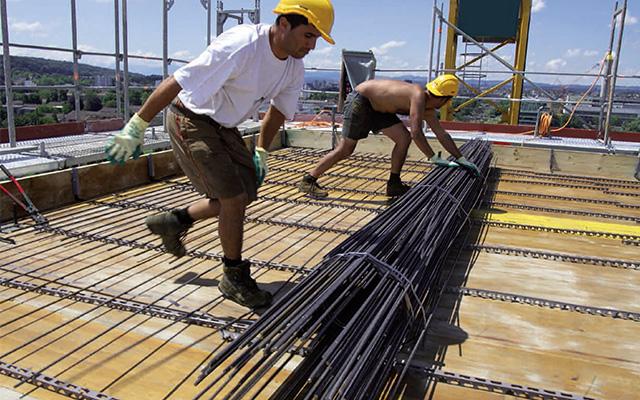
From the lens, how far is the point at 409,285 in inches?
97.1

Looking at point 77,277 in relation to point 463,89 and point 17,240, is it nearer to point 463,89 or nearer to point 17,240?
point 17,240

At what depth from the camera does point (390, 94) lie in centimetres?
515

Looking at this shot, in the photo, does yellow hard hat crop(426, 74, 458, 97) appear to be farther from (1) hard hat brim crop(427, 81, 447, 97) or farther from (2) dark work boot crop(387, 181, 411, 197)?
(2) dark work boot crop(387, 181, 411, 197)

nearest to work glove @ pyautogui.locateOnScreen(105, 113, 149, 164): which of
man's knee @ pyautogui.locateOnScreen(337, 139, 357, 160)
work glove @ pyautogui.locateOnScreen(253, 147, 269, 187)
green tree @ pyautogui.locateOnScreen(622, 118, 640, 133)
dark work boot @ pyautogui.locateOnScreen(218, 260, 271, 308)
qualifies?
work glove @ pyautogui.locateOnScreen(253, 147, 269, 187)

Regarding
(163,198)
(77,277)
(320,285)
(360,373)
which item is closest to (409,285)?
(320,285)

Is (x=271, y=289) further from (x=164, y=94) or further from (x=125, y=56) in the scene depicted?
(x=125, y=56)

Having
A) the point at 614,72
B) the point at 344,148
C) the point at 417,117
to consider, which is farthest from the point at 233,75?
the point at 614,72

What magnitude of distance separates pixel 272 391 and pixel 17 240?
260 centimetres

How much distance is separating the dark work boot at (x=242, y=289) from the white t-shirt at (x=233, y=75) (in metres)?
0.77

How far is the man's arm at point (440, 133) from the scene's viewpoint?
5.11m

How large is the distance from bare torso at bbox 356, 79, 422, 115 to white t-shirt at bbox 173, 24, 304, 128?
7.75ft

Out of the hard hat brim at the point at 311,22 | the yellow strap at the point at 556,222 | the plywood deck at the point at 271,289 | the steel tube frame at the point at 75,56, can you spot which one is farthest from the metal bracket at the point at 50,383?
the steel tube frame at the point at 75,56

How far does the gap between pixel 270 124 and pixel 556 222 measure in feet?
9.74

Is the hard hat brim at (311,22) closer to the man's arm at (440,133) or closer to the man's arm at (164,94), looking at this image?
the man's arm at (164,94)
